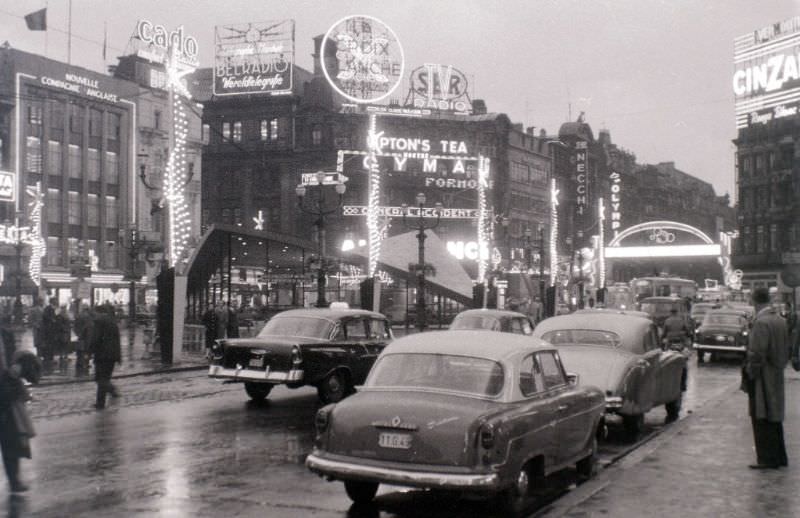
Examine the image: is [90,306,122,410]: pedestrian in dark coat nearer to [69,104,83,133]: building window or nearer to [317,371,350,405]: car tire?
[317,371,350,405]: car tire

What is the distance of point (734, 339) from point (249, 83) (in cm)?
6611

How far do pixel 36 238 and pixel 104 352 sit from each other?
48770mm

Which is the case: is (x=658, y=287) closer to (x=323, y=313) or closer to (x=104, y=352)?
(x=323, y=313)

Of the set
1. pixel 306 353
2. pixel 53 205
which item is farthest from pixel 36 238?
pixel 306 353

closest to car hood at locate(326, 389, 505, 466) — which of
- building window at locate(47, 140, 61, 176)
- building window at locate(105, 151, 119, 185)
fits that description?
A: building window at locate(47, 140, 61, 176)

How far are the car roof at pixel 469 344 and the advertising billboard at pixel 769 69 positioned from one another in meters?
62.2

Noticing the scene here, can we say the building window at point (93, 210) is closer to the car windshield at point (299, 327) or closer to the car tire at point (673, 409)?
the car windshield at point (299, 327)

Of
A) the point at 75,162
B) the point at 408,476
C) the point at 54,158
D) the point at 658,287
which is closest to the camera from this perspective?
the point at 408,476

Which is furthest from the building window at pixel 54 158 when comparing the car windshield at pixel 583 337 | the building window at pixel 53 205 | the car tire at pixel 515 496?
the car tire at pixel 515 496

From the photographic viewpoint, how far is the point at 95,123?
7638 centimetres

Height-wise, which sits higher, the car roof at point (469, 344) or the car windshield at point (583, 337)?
the car roof at point (469, 344)

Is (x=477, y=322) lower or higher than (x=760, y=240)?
lower

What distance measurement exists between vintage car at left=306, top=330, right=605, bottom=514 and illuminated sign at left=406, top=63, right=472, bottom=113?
3130 inches

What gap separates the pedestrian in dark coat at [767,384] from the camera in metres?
10.4
